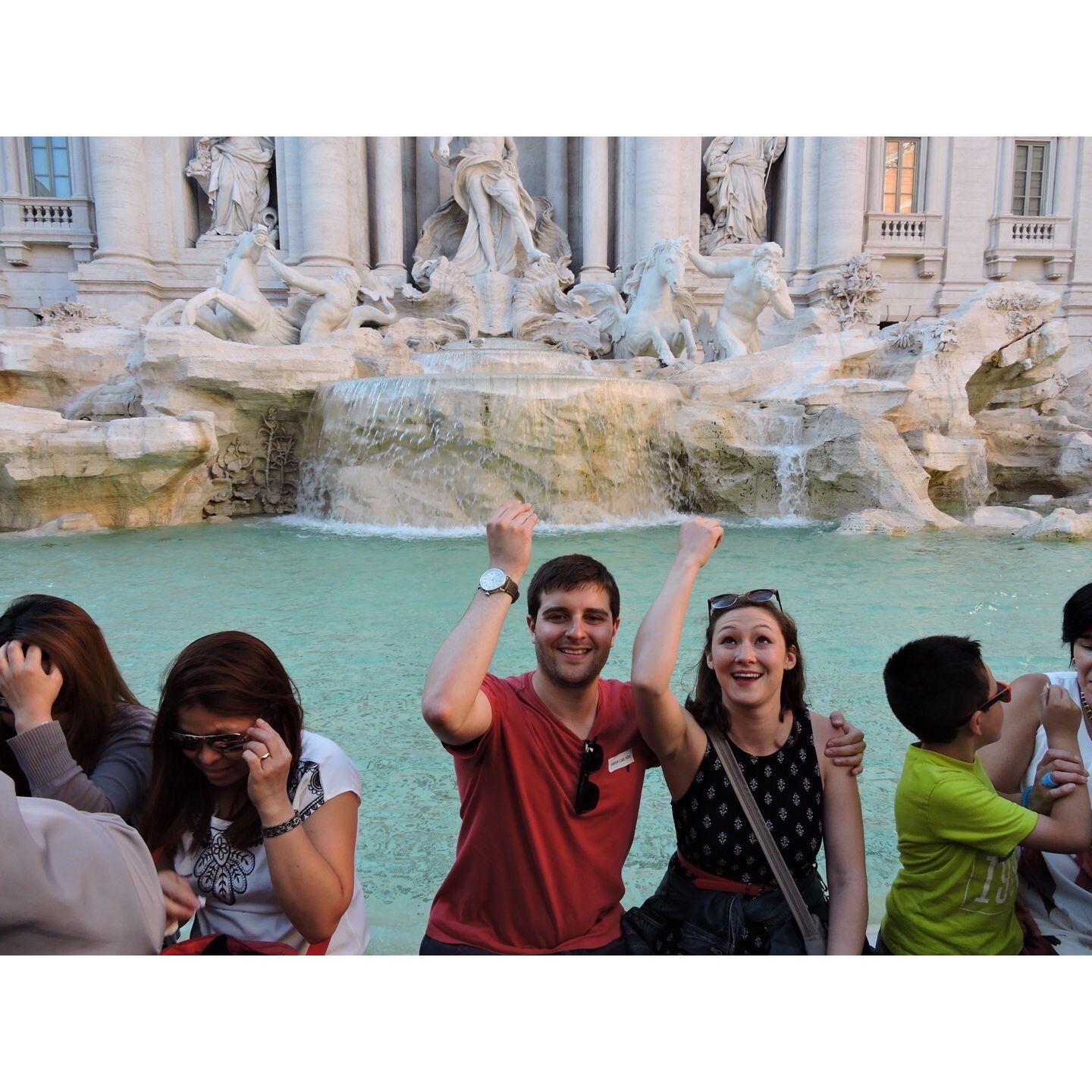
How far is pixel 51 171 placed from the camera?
13633 mm

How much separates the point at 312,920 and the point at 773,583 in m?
3.98

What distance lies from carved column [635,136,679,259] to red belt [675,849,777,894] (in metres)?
13.0

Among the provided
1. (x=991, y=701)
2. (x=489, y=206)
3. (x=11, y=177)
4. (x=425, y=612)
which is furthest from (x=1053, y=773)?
(x=11, y=177)

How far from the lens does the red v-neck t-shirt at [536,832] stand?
1295mm

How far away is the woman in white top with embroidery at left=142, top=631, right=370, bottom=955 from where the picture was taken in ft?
3.89

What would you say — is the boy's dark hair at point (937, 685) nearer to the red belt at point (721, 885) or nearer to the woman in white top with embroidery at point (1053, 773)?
the woman in white top with embroidery at point (1053, 773)

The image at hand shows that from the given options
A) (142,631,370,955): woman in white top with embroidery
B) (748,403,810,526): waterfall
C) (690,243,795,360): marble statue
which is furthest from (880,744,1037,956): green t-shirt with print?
(690,243,795,360): marble statue

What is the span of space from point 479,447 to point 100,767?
20.2 ft

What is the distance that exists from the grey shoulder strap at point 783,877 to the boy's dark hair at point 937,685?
270 millimetres

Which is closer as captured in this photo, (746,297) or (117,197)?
(746,297)

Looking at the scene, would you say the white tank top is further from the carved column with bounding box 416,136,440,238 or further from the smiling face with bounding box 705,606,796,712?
the carved column with bounding box 416,136,440,238

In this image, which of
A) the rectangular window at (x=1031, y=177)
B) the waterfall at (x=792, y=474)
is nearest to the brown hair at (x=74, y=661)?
the waterfall at (x=792, y=474)

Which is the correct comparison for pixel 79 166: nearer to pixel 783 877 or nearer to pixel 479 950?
pixel 479 950
